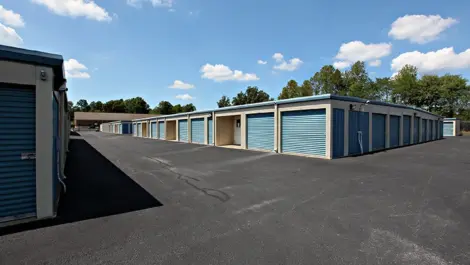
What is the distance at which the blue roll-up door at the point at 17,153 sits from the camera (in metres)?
4.05

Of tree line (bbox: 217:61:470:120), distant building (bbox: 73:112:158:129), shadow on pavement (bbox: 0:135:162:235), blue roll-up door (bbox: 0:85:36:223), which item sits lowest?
shadow on pavement (bbox: 0:135:162:235)

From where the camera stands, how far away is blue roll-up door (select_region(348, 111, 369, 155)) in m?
13.4

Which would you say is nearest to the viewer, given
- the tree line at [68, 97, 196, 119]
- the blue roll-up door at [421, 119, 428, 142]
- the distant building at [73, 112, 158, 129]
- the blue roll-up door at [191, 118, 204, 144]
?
the blue roll-up door at [191, 118, 204, 144]

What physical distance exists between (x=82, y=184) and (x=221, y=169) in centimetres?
489

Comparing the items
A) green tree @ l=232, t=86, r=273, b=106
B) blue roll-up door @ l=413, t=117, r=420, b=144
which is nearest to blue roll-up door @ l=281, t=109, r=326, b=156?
blue roll-up door @ l=413, t=117, r=420, b=144

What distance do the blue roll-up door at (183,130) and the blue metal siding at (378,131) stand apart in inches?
759

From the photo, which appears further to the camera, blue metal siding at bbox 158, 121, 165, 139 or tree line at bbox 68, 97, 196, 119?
tree line at bbox 68, 97, 196, 119

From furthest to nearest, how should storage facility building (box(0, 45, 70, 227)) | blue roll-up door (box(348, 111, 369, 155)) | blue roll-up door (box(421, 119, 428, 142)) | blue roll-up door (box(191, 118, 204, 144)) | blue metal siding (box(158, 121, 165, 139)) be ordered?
blue metal siding (box(158, 121, 165, 139)), blue roll-up door (box(421, 119, 428, 142)), blue roll-up door (box(191, 118, 204, 144)), blue roll-up door (box(348, 111, 369, 155)), storage facility building (box(0, 45, 70, 227))

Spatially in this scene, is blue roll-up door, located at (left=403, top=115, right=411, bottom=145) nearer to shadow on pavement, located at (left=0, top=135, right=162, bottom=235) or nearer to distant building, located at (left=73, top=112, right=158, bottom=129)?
shadow on pavement, located at (left=0, top=135, right=162, bottom=235)

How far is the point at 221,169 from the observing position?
9406 mm

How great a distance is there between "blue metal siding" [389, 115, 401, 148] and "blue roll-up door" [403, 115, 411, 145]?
1.69 meters

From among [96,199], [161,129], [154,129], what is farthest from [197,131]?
[96,199]

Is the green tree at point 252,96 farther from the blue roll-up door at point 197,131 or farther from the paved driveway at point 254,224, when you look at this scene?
the paved driveway at point 254,224

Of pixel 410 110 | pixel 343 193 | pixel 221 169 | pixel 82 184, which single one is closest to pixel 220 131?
pixel 221 169
